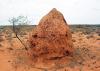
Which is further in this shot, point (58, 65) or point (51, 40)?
point (51, 40)

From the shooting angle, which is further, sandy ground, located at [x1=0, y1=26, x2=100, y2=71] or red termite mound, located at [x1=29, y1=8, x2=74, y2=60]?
red termite mound, located at [x1=29, y1=8, x2=74, y2=60]

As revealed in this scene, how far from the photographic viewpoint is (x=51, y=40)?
45.9ft

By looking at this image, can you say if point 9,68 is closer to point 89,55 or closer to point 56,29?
A: point 56,29

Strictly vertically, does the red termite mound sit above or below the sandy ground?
above

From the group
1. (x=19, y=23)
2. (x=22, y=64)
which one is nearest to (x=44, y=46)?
(x=22, y=64)

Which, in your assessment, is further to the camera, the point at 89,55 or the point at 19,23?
Result: the point at 19,23

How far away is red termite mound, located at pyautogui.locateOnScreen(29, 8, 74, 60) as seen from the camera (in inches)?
548

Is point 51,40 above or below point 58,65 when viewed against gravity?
above

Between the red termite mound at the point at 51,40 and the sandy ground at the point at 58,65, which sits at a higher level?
the red termite mound at the point at 51,40

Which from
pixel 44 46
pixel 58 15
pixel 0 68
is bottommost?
pixel 0 68

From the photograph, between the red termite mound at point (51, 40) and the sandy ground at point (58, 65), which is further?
the red termite mound at point (51, 40)

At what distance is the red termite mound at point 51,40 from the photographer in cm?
1392

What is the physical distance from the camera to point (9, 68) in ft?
45.6

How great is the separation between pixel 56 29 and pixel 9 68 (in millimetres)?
2786
